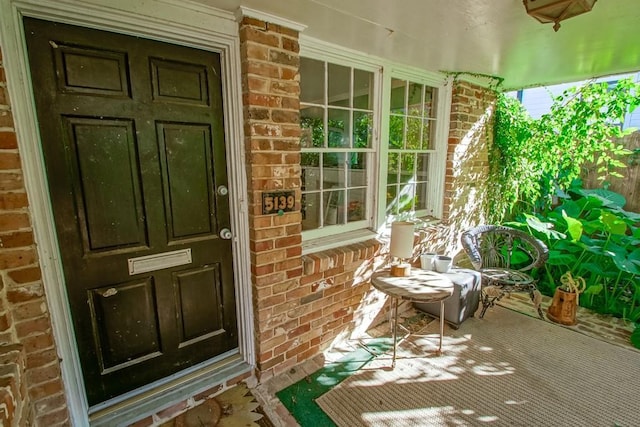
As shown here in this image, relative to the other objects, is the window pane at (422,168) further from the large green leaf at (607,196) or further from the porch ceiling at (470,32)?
the large green leaf at (607,196)

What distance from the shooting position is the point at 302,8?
1.62 meters

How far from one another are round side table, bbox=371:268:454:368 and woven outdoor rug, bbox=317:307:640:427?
19 centimetres

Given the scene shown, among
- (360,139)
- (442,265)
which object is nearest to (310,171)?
(360,139)

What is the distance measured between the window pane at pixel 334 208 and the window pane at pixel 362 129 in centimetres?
47

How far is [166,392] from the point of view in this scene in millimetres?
1797

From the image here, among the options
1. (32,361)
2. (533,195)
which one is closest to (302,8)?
(32,361)

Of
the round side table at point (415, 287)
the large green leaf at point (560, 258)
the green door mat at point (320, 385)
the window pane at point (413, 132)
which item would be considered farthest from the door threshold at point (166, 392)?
the large green leaf at point (560, 258)

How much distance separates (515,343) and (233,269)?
252 cm

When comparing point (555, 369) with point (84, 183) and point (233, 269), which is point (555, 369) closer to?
point (233, 269)

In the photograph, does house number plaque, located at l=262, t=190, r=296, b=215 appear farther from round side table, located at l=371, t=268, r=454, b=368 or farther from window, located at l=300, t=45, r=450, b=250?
round side table, located at l=371, t=268, r=454, b=368

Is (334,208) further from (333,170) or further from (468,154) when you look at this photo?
(468,154)

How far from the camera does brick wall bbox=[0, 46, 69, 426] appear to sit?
121 centimetres

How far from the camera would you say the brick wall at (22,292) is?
121 centimetres

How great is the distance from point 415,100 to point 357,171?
1.07 meters
